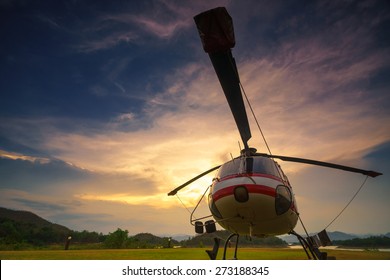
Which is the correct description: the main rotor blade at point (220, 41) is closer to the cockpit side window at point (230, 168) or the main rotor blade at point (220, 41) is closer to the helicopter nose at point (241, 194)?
the helicopter nose at point (241, 194)

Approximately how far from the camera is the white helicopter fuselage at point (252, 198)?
479 cm

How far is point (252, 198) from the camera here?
4711mm

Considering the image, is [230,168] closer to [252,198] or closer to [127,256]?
[252,198]

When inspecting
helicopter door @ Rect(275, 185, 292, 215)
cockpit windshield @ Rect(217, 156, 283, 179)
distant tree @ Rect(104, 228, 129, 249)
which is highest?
cockpit windshield @ Rect(217, 156, 283, 179)

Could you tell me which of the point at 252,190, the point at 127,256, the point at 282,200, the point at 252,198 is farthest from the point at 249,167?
the point at 127,256

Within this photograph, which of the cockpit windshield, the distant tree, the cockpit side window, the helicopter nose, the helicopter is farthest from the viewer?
the distant tree

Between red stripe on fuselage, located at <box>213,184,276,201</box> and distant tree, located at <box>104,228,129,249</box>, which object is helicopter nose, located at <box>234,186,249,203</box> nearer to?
red stripe on fuselage, located at <box>213,184,276,201</box>

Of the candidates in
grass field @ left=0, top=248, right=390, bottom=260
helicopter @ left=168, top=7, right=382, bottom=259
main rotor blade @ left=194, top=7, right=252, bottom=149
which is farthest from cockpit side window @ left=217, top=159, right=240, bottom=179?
grass field @ left=0, top=248, right=390, bottom=260

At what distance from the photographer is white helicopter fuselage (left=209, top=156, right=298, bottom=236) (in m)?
4.79

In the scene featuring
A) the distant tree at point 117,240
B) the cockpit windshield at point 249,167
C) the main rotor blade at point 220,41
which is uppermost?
the main rotor blade at point 220,41

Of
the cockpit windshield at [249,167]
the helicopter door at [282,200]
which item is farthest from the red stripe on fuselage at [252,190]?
the cockpit windshield at [249,167]
